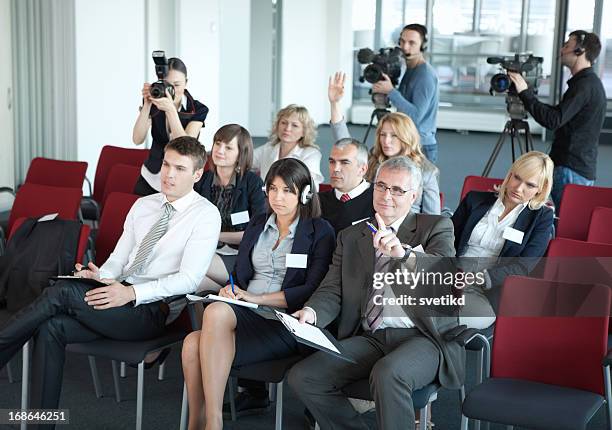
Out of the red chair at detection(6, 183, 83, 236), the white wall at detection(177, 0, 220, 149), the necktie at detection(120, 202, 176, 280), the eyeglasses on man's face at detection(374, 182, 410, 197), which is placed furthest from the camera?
the white wall at detection(177, 0, 220, 149)

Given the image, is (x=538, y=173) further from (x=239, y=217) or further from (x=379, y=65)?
(x=379, y=65)

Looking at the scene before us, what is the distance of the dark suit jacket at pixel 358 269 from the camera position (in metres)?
3.38

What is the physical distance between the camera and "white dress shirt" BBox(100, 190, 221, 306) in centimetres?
370

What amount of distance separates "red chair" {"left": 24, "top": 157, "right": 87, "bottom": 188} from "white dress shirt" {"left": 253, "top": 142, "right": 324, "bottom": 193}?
111 centimetres

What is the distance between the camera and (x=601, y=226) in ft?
14.4

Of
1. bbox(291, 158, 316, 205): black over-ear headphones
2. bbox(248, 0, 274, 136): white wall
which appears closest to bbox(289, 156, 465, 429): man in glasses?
bbox(291, 158, 316, 205): black over-ear headphones

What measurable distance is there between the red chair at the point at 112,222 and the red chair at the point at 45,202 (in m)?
0.35

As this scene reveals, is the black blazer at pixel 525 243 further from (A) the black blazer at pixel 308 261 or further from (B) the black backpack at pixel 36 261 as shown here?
(B) the black backpack at pixel 36 261

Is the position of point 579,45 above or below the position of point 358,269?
above

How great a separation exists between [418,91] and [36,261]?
3.02 meters

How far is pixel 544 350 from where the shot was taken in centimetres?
324

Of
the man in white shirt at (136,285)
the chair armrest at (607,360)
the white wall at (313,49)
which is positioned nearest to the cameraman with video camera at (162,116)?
the man in white shirt at (136,285)

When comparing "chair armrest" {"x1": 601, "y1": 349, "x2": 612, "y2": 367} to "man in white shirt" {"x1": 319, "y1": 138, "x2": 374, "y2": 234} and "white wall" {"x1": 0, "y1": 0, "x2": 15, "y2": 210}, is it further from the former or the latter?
"white wall" {"x1": 0, "y1": 0, "x2": 15, "y2": 210}

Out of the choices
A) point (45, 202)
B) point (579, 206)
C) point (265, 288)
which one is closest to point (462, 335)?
point (265, 288)
